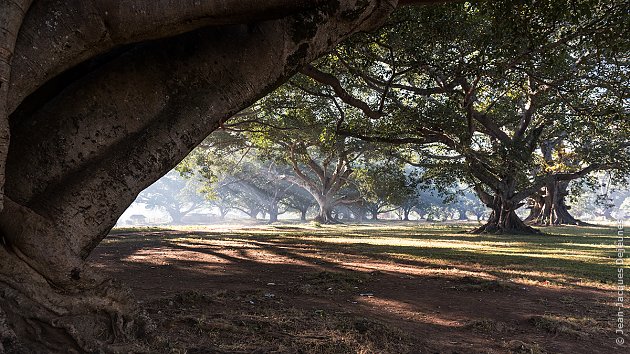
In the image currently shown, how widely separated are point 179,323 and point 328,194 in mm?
35020

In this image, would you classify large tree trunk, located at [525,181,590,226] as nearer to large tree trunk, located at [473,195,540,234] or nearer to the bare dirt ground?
large tree trunk, located at [473,195,540,234]

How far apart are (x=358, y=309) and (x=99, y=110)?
11.4 feet

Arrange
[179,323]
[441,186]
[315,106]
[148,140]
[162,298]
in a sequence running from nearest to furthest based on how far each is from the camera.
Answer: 1. [148,140]
2. [179,323]
3. [162,298]
4. [315,106]
5. [441,186]

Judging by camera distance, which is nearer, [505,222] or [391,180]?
[505,222]

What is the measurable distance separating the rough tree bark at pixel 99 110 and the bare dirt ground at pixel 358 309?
31.7 inches

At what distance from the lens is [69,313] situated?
274cm

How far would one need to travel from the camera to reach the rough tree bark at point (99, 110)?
263cm

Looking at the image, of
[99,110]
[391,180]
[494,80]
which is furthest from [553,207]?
[99,110]

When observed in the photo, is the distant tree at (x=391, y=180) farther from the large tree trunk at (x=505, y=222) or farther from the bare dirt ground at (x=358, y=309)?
the bare dirt ground at (x=358, y=309)

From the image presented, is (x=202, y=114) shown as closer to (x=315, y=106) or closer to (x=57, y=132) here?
(x=57, y=132)

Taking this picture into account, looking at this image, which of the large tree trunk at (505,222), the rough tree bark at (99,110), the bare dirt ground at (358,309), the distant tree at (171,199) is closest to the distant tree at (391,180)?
the large tree trunk at (505,222)

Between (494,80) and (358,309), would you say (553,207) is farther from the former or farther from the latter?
(358,309)

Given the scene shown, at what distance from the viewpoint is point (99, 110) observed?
3334 mm

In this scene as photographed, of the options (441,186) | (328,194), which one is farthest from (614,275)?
(328,194)
